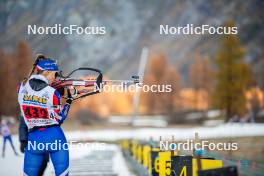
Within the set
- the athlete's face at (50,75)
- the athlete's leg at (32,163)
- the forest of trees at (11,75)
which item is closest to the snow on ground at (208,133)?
the forest of trees at (11,75)

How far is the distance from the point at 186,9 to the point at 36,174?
181405mm

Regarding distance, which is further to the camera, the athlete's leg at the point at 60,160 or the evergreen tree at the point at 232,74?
the evergreen tree at the point at 232,74

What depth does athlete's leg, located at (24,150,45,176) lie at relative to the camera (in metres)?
5.28

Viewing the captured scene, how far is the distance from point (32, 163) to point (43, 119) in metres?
0.47

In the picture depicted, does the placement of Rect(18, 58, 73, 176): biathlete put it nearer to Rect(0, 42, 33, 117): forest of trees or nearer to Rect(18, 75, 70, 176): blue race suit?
Rect(18, 75, 70, 176): blue race suit

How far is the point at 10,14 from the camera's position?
9.73 m

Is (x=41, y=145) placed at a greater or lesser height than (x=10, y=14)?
lesser

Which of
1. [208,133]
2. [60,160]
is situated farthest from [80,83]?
[208,133]

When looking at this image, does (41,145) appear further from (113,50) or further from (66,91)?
(113,50)

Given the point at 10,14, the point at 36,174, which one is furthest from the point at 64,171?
the point at 10,14

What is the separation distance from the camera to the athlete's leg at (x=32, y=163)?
5.28 metres

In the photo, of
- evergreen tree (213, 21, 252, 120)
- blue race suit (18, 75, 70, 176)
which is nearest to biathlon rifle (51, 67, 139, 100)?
blue race suit (18, 75, 70, 176)

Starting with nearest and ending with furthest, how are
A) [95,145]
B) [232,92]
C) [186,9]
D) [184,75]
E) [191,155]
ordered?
1. [191,155]
2. [95,145]
3. [232,92]
4. [184,75]
5. [186,9]

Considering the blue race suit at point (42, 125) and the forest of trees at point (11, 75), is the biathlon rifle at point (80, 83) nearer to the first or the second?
the blue race suit at point (42, 125)
